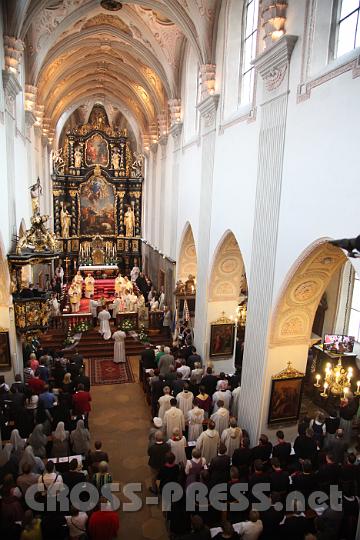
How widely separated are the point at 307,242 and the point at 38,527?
223 inches

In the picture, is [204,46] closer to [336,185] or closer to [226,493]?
[336,185]

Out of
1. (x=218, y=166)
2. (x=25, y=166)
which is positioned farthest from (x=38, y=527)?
(x=25, y=166)

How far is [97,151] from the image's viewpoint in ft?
95.7

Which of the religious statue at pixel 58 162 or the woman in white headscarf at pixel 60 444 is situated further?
the religious statue at pixel 58 162

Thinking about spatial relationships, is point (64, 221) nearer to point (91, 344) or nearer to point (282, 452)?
point (91, 344)

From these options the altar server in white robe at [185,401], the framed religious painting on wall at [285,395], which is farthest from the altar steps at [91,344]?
the framed religious painting on wall at [285,395]

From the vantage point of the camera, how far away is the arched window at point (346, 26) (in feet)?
21.1

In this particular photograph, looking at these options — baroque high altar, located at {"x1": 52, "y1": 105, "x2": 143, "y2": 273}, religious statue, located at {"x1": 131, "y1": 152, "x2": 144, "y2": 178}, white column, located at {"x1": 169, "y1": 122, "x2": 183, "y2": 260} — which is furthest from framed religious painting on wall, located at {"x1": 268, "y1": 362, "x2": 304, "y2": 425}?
religious statue, located at {"x1": 131, "y1": 152, "x2": 144, "y2": 178}

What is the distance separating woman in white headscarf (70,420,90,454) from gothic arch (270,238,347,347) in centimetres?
401

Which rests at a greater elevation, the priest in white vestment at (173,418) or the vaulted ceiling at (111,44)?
the vaulted ceiling at (111,44)

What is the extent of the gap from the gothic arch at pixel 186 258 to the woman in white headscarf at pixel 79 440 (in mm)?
9039

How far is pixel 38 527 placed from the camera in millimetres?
5254

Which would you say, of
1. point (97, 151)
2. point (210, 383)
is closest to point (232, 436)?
point (210, 383)

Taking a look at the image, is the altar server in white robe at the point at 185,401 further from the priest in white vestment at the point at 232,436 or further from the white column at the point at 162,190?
the white column at the point at 162,190
